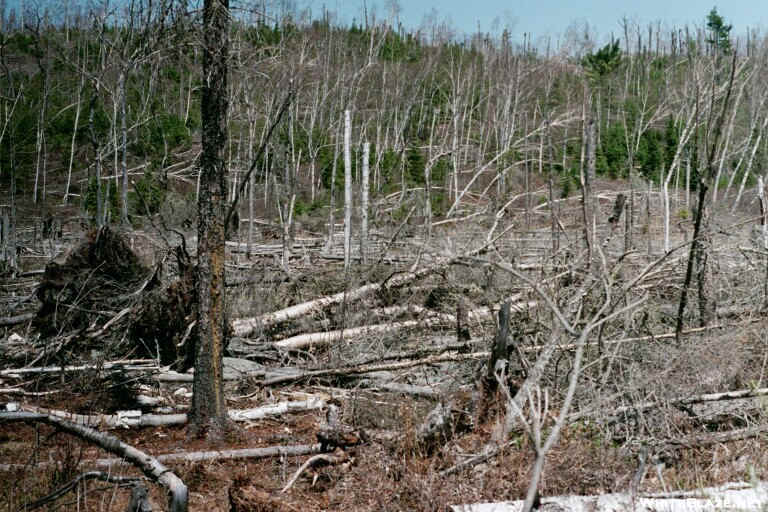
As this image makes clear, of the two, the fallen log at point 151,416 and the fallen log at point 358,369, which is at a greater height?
the fallen log at point 358,369

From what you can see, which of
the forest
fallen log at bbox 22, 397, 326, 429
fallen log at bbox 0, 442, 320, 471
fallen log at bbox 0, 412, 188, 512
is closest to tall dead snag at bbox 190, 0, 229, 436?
the forest

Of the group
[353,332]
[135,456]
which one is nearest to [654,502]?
[135,456]

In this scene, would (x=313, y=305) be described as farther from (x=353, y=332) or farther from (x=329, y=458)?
(x=329, y=458)

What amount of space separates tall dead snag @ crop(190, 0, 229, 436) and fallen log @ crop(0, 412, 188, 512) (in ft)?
5.59

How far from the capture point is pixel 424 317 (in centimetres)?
1005

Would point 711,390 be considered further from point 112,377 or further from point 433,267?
point 112,377

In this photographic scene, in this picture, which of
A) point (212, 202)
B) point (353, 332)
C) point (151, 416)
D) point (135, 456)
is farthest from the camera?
point (353, 332)

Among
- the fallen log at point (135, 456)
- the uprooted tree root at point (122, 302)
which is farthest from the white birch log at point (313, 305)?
the fallen log at point (135, 456)

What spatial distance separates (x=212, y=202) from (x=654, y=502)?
4.32 m

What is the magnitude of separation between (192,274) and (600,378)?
16.9 feet

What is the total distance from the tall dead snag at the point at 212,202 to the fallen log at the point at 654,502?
286cm

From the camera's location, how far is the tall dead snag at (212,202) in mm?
6164

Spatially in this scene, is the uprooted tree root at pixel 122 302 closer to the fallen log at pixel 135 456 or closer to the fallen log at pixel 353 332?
the fallen log at pixel 353 332

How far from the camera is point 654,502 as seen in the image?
4.37 m
